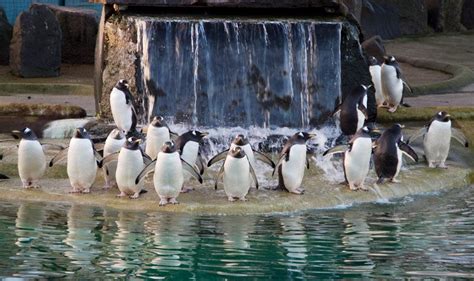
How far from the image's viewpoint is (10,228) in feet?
31.6

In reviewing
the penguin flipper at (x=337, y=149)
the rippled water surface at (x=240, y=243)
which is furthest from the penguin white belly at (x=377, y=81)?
the rippled water surface at (x=240, y=243)

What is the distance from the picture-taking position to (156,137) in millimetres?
11445

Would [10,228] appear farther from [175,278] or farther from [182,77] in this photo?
[182,77]

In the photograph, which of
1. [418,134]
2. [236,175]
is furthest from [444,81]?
[236,175]

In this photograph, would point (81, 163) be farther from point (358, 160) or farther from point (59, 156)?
point (358, 160)

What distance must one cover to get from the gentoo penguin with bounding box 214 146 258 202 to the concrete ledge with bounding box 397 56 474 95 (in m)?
6.19

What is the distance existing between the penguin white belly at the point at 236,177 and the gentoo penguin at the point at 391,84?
414 cm

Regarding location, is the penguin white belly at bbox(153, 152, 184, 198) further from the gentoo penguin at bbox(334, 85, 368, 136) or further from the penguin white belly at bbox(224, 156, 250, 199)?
the gentoo penguin at bbox(334, 85, 368, 136)

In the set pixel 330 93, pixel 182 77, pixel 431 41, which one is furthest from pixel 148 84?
pixel 431 41

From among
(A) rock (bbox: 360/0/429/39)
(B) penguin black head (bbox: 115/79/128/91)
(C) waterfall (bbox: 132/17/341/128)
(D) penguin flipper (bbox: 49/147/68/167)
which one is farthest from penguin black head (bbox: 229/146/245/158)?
(A) rock (bbox: 360/0/429/39)

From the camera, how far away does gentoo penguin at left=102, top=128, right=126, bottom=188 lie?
11250 mm

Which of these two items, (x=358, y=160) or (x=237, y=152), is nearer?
(x=237, y=152)

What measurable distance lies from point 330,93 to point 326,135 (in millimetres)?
464

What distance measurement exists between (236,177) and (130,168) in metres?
0.93
